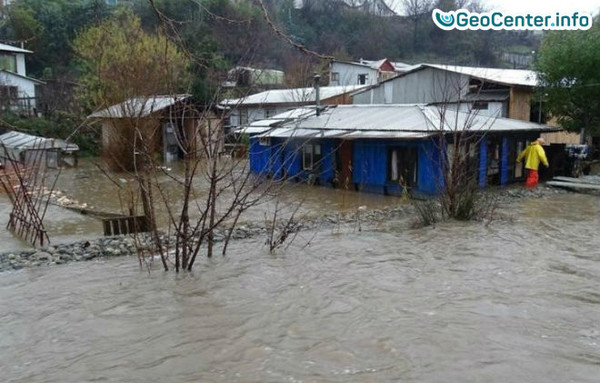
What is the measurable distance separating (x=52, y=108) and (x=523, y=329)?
27.8 meters

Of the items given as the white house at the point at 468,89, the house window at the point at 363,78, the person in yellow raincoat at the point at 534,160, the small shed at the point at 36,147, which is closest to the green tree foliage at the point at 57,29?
the small shed at the point at 36,147

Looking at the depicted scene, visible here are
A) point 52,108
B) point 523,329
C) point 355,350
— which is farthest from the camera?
point 52,108

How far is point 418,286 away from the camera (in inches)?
264

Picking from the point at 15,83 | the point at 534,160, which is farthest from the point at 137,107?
the point at 15,83

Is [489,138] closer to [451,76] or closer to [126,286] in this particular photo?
[451,76]

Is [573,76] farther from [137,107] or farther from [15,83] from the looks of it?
[15,83]

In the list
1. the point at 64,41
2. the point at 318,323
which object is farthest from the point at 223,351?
the point at 64,41

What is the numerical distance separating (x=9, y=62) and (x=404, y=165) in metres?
25.7

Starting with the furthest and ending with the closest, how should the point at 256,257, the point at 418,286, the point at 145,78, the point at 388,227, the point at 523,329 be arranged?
1. the point at 145,78
2. the point at 388,227
3. the point at 256,257
4. the point at 418,286
5. the point at 523,329

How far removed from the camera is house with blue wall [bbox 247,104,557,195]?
571 inches

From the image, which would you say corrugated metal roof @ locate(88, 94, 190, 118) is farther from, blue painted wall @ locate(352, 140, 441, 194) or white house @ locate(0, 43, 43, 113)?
white house @ locate(0, 43, 43, 113)

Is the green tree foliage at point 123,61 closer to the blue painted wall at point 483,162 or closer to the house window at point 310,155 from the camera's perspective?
the house window at point 310,155

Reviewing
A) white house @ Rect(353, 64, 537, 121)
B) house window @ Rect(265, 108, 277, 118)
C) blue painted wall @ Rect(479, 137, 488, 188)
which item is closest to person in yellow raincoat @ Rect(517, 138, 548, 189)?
blue painted wall @ Rect(479, 137, 488, 188)

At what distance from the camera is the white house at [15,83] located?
27328 millimetres
